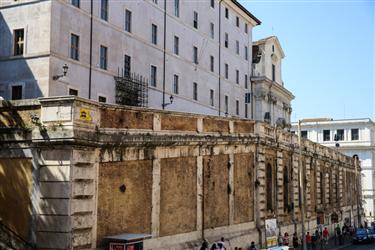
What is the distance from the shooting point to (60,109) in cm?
1795

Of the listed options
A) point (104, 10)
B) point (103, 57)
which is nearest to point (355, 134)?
point (103, 57)

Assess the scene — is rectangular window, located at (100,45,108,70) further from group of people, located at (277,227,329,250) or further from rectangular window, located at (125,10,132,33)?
group of people, located at (277,227,329,250)

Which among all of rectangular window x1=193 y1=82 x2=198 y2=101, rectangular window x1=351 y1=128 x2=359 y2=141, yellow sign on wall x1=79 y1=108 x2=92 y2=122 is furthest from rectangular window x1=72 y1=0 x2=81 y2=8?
rectangular window x1=351 y1=128 x2=359 y2=141

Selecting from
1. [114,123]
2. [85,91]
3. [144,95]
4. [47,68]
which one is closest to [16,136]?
[114,123]

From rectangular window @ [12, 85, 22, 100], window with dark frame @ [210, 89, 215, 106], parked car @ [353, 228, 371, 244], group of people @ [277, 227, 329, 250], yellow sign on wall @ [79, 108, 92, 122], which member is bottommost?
parked car @ [353, 228, 371, 244]

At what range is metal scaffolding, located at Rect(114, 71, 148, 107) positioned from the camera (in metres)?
35.2

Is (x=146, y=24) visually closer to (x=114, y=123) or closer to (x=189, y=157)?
(x=189, y=157)

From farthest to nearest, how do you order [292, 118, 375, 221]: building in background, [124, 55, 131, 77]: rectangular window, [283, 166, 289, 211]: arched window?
[292, 118, 375, 221]: building in background → [283, 166, 289, 211]: arched window → [124, 55, 131, 77]: rectangular window

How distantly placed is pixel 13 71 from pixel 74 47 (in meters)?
3.67

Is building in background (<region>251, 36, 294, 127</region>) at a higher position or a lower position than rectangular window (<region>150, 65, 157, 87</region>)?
higher

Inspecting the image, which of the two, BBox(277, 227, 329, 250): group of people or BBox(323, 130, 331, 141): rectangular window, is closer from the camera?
BBox(277, 227, 329, 250): group of people

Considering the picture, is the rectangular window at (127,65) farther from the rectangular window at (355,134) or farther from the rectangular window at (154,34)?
the rectangular window at (355,134)

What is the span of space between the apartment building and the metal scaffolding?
19 centimetres

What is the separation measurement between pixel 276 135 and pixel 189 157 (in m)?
11.2
